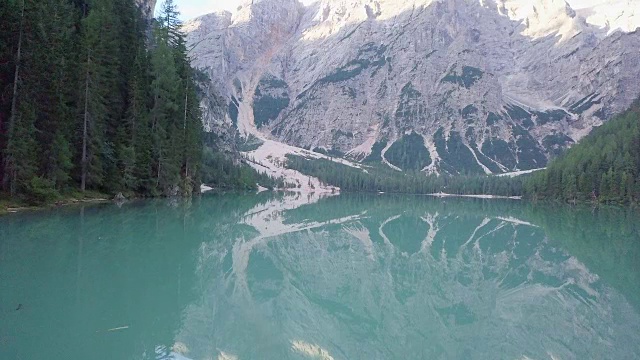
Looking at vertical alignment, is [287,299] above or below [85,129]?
below

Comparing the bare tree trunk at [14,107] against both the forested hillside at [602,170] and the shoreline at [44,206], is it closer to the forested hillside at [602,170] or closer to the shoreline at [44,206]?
the shoreline at [44,206]

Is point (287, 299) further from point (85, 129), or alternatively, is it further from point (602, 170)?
point (602, 170)

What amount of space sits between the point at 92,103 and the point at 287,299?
33780 millimetres

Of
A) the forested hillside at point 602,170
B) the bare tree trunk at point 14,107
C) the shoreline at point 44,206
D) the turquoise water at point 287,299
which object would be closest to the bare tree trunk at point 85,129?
the shoreline at point 44,206

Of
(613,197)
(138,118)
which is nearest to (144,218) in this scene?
(138,118)

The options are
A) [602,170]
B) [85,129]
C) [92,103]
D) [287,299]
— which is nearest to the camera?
[287,299]

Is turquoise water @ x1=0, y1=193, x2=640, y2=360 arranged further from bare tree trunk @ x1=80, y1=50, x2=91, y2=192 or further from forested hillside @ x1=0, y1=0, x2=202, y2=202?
bare tree trunk @ x1=80, y1=50, x2=91, y2=192

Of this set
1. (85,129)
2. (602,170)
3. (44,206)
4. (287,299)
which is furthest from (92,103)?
(602,170)

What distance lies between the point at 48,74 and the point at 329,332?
1210 inches

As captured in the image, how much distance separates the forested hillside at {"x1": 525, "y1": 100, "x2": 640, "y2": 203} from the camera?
353ft

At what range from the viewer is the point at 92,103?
4153cm

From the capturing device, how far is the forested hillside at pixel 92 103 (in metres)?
31.2

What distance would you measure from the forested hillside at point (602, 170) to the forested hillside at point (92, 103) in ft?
299

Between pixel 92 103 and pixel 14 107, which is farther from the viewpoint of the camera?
pixel 92 103
